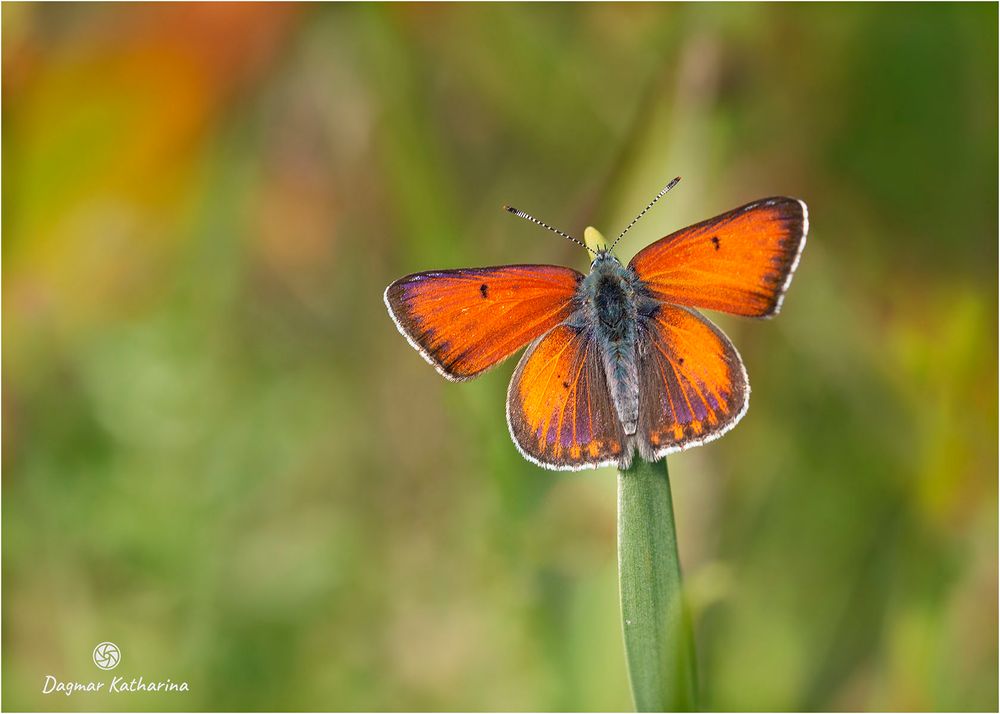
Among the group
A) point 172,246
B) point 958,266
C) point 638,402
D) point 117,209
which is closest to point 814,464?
point 958,266

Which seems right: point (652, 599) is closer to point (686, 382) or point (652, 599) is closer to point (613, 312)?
point (686, 382)

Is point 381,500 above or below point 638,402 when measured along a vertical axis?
below

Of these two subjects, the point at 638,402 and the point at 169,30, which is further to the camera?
the point at 169,30

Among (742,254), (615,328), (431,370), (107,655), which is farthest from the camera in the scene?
(431,370)

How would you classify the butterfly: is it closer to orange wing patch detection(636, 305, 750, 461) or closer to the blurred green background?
orange wing patch detection(636, 305, 750, 461)

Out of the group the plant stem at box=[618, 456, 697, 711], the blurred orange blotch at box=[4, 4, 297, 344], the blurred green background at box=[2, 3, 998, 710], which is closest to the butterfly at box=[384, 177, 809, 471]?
the blurred green background at box=[2, 3, 998, 710]

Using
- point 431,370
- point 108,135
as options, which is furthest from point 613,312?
point 108,135

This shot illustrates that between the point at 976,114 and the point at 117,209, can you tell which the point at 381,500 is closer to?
the point at 117,209
